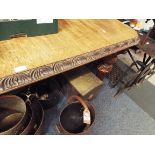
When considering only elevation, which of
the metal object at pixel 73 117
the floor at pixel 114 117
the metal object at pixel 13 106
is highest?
the metal object at pixel 13 106

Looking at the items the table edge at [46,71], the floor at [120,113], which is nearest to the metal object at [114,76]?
the floor at [120,113]

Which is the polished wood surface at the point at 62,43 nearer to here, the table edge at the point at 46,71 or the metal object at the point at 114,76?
the table edge at the point at 46,71

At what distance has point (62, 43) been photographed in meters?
1.11

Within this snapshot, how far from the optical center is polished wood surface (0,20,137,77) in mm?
955

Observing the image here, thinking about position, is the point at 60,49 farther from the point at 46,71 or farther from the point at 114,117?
the point at 114,117

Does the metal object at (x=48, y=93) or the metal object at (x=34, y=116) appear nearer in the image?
the metal object at (x=34, y=116)

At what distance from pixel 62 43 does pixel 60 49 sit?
0.21 feet

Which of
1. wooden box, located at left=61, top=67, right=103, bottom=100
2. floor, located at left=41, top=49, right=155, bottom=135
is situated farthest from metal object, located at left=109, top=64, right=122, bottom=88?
wooden box, located at left=61, top=67, right=103, bottom=100

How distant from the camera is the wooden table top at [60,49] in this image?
0.92 meters

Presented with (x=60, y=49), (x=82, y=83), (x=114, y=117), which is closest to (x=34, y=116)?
(x=82, y=83)

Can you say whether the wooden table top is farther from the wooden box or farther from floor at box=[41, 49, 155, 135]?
floor at box=[41, 49, 155, 135]

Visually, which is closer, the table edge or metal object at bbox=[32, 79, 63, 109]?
the table edge
